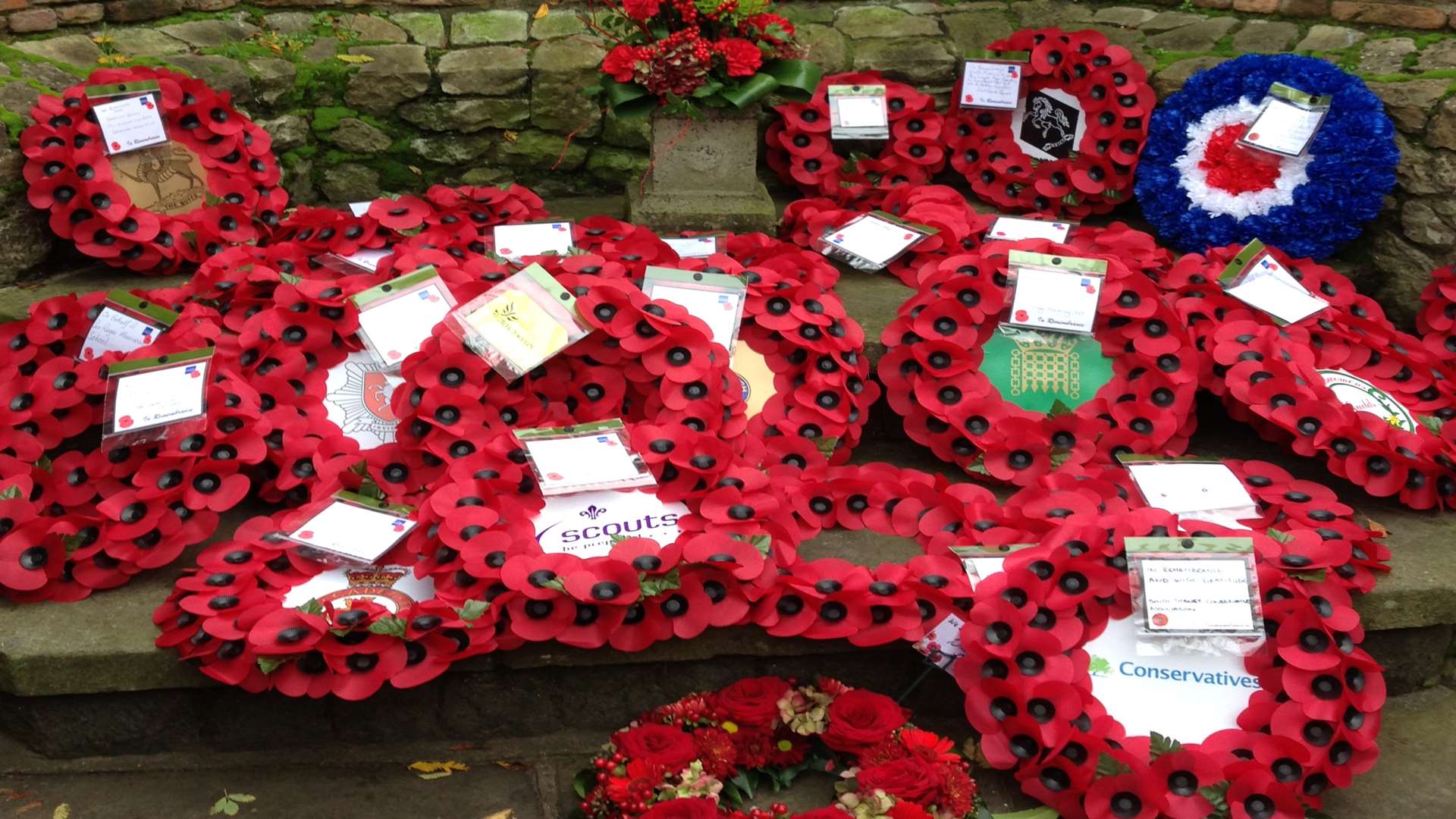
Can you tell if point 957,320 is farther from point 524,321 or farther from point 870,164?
point 870,164

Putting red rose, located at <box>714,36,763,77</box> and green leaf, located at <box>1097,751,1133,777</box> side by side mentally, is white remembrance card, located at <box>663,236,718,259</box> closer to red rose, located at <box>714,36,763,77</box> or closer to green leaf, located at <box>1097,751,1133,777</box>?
red rose, located at <box>714,36,763,77</box>

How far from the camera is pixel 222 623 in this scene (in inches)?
88.0

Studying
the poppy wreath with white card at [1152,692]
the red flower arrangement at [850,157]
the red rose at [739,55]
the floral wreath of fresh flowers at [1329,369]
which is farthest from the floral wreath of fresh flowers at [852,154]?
the poppy wreath with white card at [1152,692]

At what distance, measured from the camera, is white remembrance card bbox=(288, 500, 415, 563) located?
2.39 meters

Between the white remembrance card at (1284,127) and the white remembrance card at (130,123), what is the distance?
3226 millimetres

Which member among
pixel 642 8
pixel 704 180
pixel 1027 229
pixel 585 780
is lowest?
pixel 585 780

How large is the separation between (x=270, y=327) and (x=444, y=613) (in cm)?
97

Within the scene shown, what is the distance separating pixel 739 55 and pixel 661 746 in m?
2.13

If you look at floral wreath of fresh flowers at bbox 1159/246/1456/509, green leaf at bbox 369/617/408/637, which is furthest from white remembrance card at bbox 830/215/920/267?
green leaf at bbox 369/617/408/637

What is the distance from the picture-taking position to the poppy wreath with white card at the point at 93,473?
244 centimetres

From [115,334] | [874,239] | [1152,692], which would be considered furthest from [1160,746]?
[115,334]

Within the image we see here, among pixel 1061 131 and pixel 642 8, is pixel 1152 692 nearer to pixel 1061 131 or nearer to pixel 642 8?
pixel 642 8

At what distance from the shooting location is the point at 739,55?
3.54 m

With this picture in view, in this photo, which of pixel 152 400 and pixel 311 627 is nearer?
pixel 311 627
